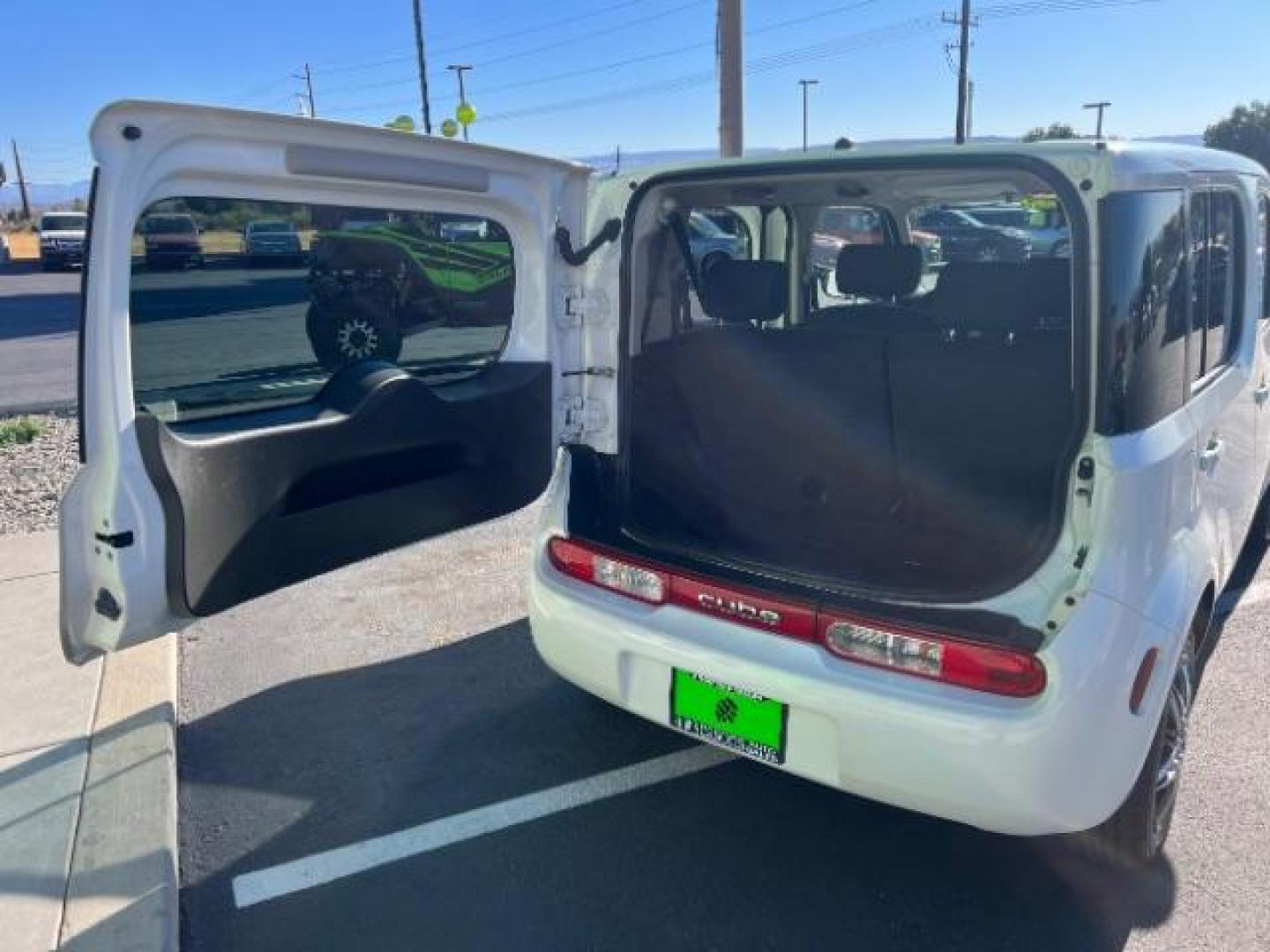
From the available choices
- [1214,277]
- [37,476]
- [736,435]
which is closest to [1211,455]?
[1214,277]

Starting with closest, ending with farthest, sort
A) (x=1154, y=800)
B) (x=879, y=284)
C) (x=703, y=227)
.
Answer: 1. (x=1154, y=800)
2. (x=879, y=284)
3. (x=703, y=227)

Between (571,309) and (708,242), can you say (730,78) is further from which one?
(571,309)

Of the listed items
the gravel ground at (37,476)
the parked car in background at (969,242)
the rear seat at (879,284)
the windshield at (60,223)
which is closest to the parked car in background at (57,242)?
the windshield at (60,223)

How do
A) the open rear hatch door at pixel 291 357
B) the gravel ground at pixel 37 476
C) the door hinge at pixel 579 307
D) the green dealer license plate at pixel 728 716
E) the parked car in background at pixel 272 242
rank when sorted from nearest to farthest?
the open rear hatch door at pixel 291 357 → the green dealer license plate at pixel 728 716 → the parked car in background at pixel 272 242 → the door hinge at pixel 579 307 → the gravel ground at pixel 37 476

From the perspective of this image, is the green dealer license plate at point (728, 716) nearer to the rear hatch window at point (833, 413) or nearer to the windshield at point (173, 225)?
the rear hatch window at point (833, 413)

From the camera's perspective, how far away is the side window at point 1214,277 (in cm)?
247

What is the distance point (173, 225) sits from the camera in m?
2.25

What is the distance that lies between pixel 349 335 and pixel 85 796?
1.60 m

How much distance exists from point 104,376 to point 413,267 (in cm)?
101

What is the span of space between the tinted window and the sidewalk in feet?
8.32

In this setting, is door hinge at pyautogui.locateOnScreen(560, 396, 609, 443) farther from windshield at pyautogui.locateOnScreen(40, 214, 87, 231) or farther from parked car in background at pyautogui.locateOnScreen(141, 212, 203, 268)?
windshield at pyautogui.locateOnScreen(40, 214, 87, 231)

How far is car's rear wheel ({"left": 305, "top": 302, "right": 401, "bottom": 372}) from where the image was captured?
8.85ft

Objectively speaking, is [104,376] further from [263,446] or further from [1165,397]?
[1165,397]

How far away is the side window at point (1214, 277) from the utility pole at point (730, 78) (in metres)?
7.24
